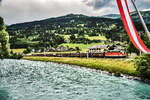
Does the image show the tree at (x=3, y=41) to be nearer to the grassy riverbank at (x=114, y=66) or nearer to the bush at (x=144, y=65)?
the grassy riverbank at (x=114, y=66)

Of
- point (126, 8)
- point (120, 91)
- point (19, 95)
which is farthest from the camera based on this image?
point (120, 91)

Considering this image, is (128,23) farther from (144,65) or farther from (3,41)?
(3,41)

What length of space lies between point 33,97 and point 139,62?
56.8 feet

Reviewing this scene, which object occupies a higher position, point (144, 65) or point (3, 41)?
point (3, 41)

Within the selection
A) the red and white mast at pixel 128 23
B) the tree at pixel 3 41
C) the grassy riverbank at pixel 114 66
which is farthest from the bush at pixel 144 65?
the tree at pixel 3 41

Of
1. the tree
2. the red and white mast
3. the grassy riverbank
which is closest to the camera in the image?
the red and white mast

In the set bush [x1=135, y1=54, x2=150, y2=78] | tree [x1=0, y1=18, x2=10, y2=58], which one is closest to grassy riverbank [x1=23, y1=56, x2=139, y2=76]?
bush [x1=135, y1=54, x2=150, y2=78]

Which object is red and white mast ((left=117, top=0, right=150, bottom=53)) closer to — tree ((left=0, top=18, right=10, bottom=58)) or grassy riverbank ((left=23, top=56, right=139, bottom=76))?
grassy riverbank ((left=23, top=56, right=139, bottom=76))

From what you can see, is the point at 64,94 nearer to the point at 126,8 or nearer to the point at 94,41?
the point at 126,8

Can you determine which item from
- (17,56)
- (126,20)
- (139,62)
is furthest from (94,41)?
(126,20)

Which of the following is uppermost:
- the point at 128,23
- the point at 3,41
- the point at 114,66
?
the point at 3,41

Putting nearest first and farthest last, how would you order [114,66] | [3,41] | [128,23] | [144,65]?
[128,23] → [144,65] → [114,66] → [3,41]

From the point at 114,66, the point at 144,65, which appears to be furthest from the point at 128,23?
the point at 114,66

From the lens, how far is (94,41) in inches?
7426
